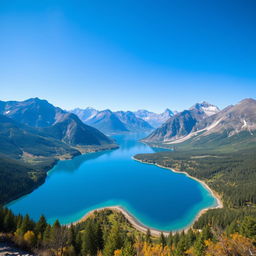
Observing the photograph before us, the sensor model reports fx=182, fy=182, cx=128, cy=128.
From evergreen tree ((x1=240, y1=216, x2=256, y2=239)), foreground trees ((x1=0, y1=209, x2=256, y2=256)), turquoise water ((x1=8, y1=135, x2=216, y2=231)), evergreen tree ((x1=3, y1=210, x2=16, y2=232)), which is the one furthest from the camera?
turquoise water ((x1=8, y1=135, x2=216, y2=231))

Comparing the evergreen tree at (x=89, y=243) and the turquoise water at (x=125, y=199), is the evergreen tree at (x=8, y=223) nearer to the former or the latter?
the evergreen tree at (x=89, y=243)

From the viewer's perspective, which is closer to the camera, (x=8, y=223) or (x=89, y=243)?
(x=89, y=243)

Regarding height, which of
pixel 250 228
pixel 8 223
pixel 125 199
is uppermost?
pixel 250 228

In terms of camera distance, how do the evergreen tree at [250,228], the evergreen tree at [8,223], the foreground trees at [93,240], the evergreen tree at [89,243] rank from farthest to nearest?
the evergreen tree at [8,223] < the evergreen tree at [89,243] < the evergreen tree at [250,228] < the foreground trees at [93,240]

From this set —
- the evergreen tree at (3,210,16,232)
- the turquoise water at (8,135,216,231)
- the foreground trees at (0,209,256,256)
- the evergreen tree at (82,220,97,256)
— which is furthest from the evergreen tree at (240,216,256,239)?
the evergreen tree at (3,210,16,232)

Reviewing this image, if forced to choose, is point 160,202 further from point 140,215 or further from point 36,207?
point 36,207

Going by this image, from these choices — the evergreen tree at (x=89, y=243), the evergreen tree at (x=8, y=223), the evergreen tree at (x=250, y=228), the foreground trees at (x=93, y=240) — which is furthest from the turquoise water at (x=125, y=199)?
the evergreen tree at (x=89, y=243)

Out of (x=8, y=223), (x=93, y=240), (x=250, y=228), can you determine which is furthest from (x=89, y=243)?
(x=250, y=228)

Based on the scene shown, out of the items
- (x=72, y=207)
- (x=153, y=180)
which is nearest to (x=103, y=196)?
(x=72, y=207)

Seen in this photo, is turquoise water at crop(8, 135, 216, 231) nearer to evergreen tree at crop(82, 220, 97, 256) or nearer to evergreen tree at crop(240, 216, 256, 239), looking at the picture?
evergreen tree at crop(240, 216, 256, 239)

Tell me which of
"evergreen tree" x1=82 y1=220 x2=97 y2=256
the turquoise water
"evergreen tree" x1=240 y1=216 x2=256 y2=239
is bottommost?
the turquoise water

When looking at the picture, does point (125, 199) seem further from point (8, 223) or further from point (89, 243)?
point (8, 223)
